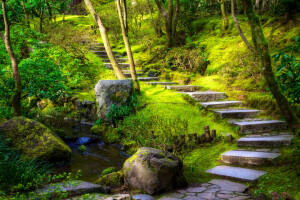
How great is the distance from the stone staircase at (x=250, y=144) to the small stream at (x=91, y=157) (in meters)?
2.47

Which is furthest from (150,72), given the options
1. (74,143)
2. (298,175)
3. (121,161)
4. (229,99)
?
(298,175)

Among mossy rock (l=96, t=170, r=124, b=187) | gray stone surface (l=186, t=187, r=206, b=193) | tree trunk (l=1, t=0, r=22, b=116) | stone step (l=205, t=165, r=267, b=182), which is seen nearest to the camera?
gray stone surface (l=186, t=187, r=206, b=193)

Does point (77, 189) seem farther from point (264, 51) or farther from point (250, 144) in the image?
point (264, 51)

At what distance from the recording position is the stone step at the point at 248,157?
3928 millimetres

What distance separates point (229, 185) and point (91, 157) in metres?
3.82

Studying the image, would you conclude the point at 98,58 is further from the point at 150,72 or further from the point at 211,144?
the point at 211,144

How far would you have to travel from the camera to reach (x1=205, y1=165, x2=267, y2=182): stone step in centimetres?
355

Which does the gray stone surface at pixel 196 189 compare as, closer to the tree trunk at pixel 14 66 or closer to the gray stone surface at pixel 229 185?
the gray stone surface at pixel 229 185

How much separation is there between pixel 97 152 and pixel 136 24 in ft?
40.1

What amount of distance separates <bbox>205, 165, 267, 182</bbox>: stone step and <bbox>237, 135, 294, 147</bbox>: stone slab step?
0.93m

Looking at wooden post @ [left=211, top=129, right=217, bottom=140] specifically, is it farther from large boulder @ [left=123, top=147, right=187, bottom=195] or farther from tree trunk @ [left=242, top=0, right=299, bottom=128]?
tree trunk @ [left=242, top=0, right=299, bottom=128]

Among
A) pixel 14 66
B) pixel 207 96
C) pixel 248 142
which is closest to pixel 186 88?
pixel 207 96

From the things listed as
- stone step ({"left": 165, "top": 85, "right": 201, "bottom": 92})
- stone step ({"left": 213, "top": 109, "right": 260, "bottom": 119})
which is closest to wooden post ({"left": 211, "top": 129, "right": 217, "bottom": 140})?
stone step ({"left": 213, "top": 109, "right": 260, "bottom": 119})

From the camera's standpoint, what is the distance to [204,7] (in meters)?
13.6
